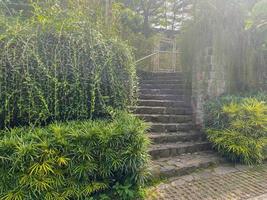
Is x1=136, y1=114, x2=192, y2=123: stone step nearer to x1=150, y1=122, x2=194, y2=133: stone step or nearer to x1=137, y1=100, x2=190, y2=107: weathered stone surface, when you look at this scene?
x1=150, y1=122, x2=194, y2=133: stone step

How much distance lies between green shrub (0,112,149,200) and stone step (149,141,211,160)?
3.49 ft

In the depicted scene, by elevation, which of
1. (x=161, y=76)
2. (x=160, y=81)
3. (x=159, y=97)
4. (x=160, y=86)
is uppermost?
(x=161, y=76)

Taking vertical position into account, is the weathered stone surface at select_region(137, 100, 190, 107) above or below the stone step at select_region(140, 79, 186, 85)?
below

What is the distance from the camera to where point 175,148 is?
13.2 ft

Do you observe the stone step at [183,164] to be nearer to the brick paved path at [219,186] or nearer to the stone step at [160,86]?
the brick paved path at [219,186]

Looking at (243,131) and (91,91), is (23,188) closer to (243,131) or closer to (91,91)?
(91,91)

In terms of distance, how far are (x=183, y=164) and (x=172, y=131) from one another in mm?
1009

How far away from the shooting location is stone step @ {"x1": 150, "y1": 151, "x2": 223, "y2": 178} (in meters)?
3.41

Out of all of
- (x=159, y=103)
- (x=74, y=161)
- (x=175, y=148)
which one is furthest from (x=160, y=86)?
(x=74, y=161)

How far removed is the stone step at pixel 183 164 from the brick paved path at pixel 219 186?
4.5 inches

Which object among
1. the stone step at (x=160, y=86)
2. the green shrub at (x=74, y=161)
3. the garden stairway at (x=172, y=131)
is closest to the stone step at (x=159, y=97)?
the garden stairway at (x=172, y=131)

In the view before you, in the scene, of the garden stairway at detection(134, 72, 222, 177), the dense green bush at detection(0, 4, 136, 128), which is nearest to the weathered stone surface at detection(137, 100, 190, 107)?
the garden stairway at detection(134, 72, 222, 177)

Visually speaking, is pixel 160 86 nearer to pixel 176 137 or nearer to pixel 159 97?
pixel 159 97

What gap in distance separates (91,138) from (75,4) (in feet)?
7.77
